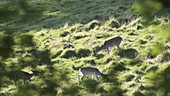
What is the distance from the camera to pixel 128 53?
46.5 feet

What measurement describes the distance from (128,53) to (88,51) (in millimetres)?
1516

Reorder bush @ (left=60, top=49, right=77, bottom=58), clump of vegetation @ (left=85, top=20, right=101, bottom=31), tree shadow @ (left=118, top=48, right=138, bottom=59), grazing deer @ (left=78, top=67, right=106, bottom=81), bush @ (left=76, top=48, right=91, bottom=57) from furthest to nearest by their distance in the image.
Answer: clump of vegetation @ (left=85, top=20, right=101, bottom=31), bush @ (left=60, top=49, right=77, bottom=58), bush @ (left=76, top=48, right=91, bottom=57), tree shadow @ (left=118, top=48, right=138, bottom=59), grazing deer @ (left=78, top=67, right=106, bottom=81)

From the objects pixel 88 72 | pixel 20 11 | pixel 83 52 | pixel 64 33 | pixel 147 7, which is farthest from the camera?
pixel 64 33

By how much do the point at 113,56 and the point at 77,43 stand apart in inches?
95.3

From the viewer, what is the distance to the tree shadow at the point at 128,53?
13.8 m

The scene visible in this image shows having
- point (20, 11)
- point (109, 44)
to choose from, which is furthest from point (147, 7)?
point (109, 44)

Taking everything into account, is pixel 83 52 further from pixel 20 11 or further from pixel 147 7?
pixel 147 7

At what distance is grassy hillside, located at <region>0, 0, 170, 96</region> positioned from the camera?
4713 mm

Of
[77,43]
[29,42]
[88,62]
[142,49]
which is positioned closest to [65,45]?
[77,43]

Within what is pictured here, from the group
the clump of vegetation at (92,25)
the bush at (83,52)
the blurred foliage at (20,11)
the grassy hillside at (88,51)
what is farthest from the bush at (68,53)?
the blurred foliage at (20,11)

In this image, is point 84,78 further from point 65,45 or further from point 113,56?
point 65,45

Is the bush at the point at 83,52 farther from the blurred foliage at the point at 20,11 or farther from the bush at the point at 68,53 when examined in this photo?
the blurred foliage at the point at 20,11

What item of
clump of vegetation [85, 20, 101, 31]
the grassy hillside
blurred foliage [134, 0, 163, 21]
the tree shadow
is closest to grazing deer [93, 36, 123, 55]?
the grassy hillside

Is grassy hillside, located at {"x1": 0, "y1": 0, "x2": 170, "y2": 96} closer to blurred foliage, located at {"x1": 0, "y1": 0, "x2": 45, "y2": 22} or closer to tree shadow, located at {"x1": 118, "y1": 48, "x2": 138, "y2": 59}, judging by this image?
tree shadow, located at {"x1": 118, "y1": 48, "x2": 138, "y2": 59}
